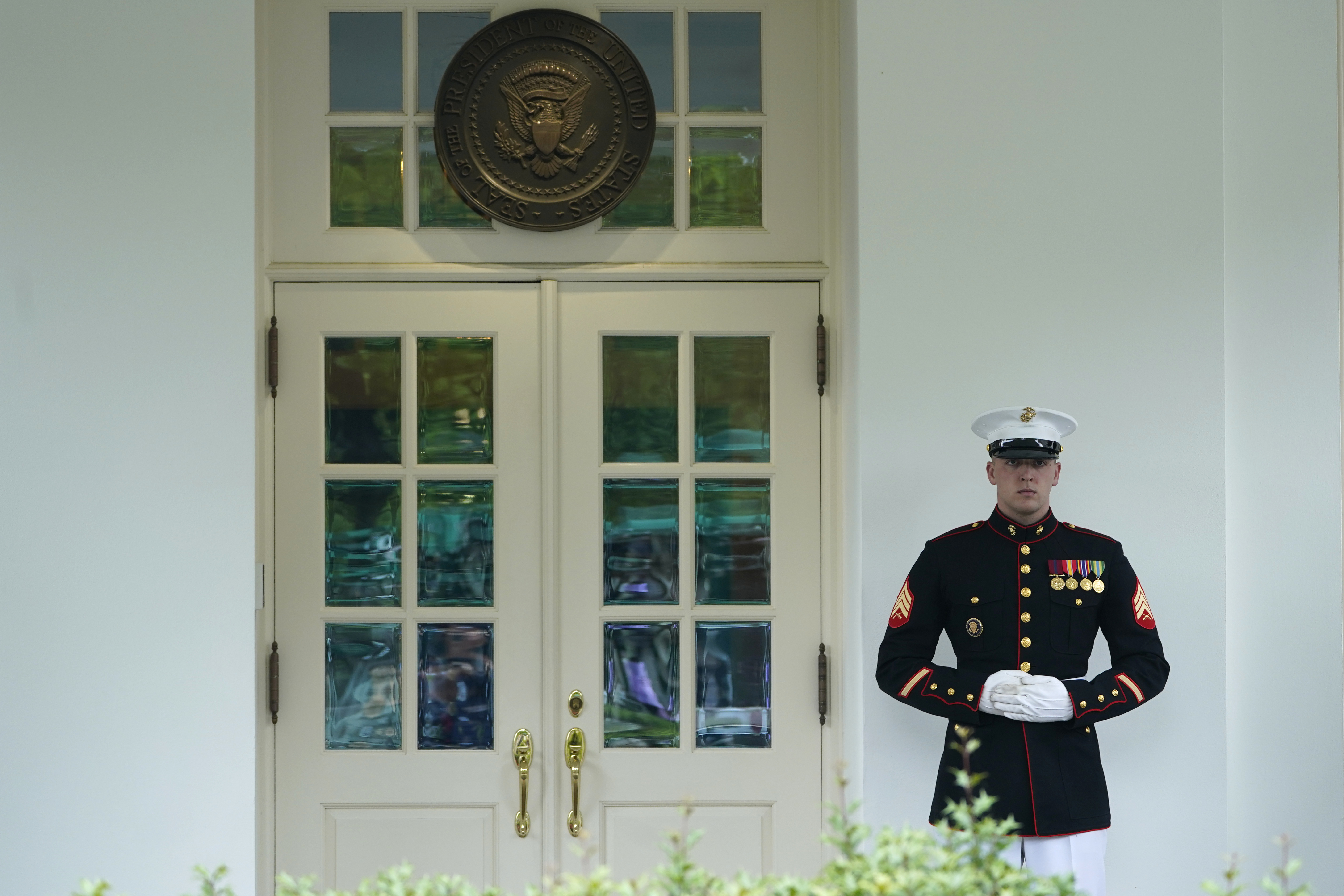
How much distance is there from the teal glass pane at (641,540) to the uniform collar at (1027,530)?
84cm

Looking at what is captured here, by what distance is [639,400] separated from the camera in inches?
111

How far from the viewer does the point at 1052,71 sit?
2.66 m

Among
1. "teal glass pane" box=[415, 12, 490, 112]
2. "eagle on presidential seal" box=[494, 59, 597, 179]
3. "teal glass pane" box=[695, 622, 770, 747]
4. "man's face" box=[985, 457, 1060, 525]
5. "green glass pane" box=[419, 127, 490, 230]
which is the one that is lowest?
"teal glass pane" box=[695, 622, 770, 747]

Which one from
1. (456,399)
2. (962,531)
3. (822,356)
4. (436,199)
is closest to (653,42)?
(436,199)

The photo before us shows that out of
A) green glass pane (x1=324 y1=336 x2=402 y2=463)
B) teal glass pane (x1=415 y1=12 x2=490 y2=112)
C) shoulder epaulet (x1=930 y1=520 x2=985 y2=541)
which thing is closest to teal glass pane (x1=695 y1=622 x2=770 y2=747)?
shoulder epaulet (x1=930 y1=520 x2=985 y2=541)

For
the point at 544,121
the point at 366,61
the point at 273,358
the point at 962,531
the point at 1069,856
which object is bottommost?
the point at 1069,856

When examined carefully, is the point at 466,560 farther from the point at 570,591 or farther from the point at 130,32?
the point at 130,32

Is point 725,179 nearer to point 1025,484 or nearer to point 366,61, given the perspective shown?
point 366,61

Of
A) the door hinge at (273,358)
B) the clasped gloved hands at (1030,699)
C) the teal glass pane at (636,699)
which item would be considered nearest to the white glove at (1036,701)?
the clasped gloved hands at (1030,699)

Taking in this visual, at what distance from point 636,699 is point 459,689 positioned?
44cm

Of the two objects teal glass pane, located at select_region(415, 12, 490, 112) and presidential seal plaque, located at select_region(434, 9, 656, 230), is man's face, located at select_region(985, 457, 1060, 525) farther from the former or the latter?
teal glass pane, located at select_region(415, 12, 490, 112)

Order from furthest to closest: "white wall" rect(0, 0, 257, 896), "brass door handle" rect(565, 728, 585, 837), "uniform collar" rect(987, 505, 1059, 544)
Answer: "brass door handle" rect(565, 728, 585, 837)
"white wall" rect(0, 0, 257, 896)
"uniform collar" rect(987, 505, 1059, 544)

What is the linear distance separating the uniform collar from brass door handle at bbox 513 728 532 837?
4.09ft

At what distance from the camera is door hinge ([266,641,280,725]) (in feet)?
9.06
